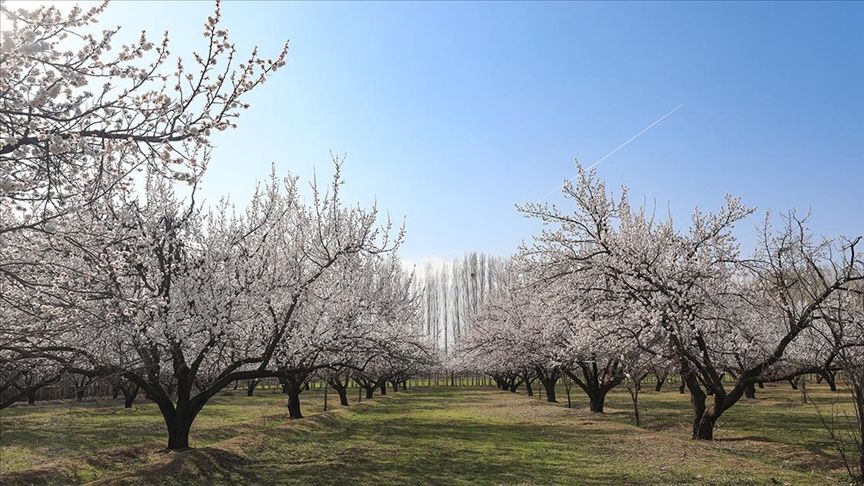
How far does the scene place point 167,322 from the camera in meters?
13.0

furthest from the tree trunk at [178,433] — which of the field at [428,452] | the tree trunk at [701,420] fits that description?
the tree trunk at [701,420]

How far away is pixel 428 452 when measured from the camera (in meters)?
16.3

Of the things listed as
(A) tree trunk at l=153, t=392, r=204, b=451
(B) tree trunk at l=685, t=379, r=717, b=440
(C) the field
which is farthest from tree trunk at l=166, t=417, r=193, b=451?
(B) tree trunk at l=685, t=379, r=717, b=440

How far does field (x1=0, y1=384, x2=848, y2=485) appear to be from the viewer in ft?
40.1

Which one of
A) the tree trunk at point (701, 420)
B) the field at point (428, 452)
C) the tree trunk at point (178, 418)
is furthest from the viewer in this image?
the tree trunk at point (701, 420)

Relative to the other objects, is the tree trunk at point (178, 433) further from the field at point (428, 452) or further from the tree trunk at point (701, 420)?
the tree trunk at point (701, 420)

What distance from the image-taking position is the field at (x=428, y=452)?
12.2 meters

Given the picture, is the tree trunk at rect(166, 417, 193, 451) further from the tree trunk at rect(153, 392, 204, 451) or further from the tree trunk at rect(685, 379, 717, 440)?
the tree trunk at rect(685, 379, 717, 440)

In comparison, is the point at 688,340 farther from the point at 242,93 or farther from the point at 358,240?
the point at 242,93

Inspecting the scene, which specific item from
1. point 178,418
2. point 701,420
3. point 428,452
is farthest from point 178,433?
point 701,420

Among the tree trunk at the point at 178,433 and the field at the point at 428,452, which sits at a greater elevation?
the tree trunk at the point at 178,433

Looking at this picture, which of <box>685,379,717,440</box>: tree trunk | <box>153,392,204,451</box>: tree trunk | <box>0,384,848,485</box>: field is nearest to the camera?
<box>0,384,848,485</box>: field

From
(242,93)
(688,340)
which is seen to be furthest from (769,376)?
(242,93)

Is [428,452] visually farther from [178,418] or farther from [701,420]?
[701,420]
